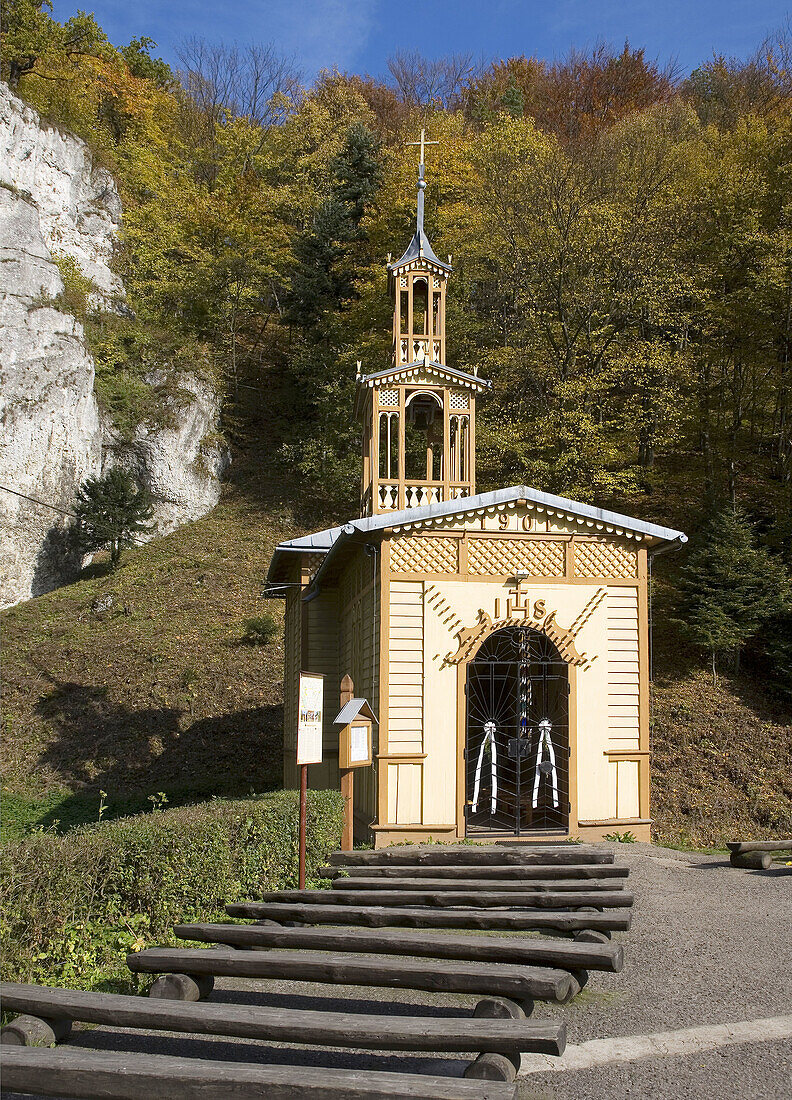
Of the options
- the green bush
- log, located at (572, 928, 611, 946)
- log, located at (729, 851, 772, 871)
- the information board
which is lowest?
log, located at (729, 851, 772, 871)

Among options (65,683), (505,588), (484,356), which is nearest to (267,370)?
(484,356)

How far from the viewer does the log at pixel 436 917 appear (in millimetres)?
6691

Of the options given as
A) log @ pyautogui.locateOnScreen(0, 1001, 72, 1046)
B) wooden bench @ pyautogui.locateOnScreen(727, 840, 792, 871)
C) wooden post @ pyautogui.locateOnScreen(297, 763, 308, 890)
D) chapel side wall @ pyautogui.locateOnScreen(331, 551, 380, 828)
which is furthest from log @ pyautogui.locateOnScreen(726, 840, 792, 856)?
log @ pyautogui.locateOnScreen(0, 1001, 72, 1046)

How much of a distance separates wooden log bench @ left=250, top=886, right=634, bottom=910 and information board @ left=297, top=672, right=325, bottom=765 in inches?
50.7

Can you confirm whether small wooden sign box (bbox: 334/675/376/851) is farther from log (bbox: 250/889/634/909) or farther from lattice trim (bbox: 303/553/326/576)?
lattice trim (bbox: 303/553/326/576)

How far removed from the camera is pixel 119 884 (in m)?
6.95

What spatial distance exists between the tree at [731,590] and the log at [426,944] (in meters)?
14.9

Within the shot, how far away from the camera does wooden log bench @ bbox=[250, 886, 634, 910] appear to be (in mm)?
7500

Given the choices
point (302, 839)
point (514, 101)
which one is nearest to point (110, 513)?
point (302, 839)

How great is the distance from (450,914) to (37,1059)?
10.9 ft

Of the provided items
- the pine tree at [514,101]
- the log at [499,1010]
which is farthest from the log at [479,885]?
the pine tree at [514,101]

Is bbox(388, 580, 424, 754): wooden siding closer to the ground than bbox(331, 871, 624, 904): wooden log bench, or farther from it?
farther from it

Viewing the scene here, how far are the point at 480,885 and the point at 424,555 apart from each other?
502 centimetres

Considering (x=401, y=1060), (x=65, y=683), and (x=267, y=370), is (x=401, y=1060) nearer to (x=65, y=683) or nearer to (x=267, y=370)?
(x=65, y=683)
